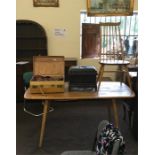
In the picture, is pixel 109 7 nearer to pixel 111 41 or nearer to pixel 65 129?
pixel 111 41

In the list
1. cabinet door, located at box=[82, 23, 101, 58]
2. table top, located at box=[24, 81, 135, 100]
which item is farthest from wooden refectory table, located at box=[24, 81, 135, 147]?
cabinet door, located at box=[82, 23, 101, 58]

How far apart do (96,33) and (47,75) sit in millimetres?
2543

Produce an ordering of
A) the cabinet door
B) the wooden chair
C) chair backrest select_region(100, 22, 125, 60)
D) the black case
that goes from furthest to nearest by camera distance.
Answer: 1. the cabinet door
2. chair backrest select_region(100, 22, 125, 60)
3. the wooden chair
4. the black case

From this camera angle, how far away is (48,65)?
10.5 feet

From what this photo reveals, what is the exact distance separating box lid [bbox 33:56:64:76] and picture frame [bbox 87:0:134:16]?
2568 millimetres

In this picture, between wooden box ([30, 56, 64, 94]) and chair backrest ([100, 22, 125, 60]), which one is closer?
wooden box ([30, 56, 64, 94])

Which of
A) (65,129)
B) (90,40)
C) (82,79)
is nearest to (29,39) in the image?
(90,40)

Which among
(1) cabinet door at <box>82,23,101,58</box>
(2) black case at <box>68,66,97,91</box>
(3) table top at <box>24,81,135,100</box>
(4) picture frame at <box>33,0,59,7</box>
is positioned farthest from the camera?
(1) cabinet door at <box>82,23,101,58</box>

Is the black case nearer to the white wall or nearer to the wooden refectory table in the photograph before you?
the wooden refectory table

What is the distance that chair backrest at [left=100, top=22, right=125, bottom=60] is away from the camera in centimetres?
429

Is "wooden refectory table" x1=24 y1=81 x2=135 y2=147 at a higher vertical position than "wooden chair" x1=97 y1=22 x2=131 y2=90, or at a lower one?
lower
